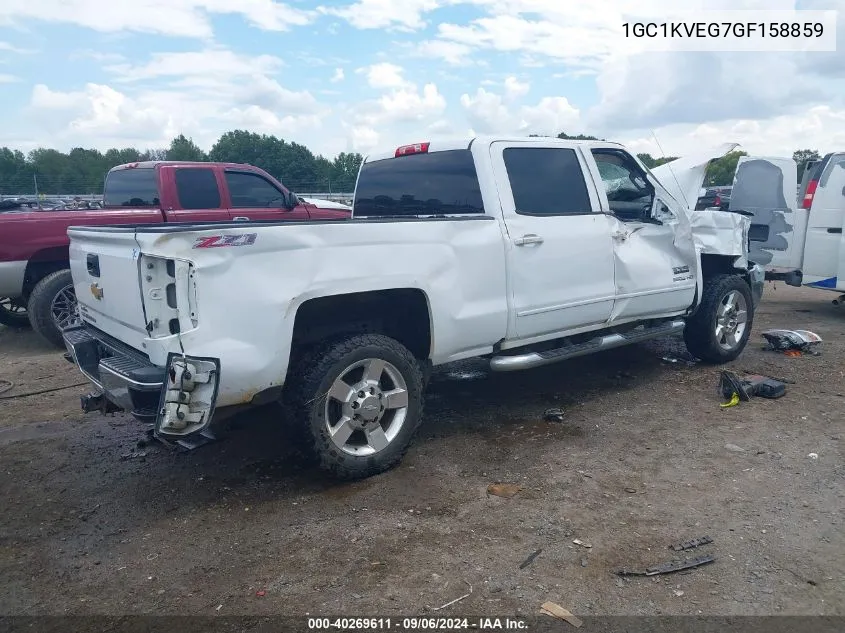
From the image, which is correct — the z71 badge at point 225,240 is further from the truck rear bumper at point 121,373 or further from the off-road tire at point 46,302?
the off-road tire at point 46,302

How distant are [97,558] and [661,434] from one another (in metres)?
3.55

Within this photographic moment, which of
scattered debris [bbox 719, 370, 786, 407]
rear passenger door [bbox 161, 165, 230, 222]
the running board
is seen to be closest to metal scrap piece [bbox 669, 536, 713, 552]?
the running board

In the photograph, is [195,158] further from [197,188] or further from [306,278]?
[306,278]

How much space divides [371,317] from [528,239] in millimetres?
1206

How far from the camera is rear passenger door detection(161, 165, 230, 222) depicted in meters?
8.04

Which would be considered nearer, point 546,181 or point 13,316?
point 546,181

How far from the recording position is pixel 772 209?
8.90 m

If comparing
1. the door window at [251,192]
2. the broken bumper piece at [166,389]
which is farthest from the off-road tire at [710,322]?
the door window at [251,192]

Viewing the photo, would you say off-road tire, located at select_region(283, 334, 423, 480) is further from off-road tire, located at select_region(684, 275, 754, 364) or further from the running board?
off-road tire, located at select_region(684, 275, 754, 364)

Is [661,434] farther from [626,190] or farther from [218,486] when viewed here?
[218,486]

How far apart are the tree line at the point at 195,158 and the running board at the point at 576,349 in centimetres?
1938

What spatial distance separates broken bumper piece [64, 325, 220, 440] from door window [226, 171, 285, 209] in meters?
5.19

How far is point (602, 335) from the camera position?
5.36 metres

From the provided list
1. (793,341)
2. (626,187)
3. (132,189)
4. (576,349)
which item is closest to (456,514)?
(576,349)
